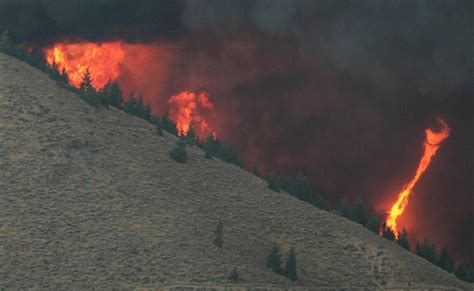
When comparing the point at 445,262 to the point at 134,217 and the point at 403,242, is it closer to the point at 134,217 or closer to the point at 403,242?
the point at 403,242

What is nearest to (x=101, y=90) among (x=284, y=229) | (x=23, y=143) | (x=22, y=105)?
(x=22, y=105)

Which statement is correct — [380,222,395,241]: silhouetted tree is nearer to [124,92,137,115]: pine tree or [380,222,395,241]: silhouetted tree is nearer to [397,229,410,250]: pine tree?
[397,229,410,250]: pine tree

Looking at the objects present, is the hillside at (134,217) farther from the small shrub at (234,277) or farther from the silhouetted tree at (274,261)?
the silhouetted tree at (274,261)

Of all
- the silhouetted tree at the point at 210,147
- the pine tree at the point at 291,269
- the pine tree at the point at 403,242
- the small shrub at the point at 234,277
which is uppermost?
the silhouetted tree at the point at 210,147

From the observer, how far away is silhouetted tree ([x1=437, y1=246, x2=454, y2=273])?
168 meters

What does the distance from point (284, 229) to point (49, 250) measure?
39352mm

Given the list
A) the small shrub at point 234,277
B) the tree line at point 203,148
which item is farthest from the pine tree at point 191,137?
the small shrub at point 234,277

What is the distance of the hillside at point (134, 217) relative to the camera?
122 m

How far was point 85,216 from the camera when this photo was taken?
436 ft

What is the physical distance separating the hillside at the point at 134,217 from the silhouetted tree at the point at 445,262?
45.7 ft

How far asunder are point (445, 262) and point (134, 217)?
57389mm

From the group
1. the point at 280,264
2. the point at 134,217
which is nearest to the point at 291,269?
the point at 280,264

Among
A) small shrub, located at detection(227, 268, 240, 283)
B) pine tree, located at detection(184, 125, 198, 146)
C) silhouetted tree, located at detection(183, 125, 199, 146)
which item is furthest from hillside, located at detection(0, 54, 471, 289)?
silhouetted tree, located at detection(183, 125, 199, 146)

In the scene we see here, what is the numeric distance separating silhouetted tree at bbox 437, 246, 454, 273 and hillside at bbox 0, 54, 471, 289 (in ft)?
45.7
